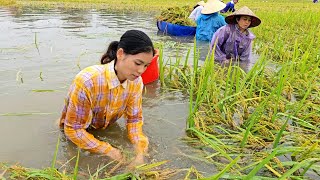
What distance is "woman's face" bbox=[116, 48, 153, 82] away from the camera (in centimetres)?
183

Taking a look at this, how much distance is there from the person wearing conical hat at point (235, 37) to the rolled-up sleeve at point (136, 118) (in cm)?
236

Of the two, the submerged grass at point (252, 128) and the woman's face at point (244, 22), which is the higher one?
the woman's face at point (244, 22)

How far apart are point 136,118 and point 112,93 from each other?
31 cm

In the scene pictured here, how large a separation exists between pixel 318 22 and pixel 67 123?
6.79 m

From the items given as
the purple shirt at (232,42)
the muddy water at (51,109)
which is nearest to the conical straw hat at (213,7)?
the muddy water at (51,109)

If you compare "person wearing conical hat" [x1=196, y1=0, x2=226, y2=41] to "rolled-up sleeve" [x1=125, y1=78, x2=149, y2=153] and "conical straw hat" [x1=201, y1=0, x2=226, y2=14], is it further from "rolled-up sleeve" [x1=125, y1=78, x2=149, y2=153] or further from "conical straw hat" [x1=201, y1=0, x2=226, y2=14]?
"rolled-up sleeve" [x1=125, y1=78, x2=149, y2=153]

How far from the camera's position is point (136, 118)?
7.62 ft

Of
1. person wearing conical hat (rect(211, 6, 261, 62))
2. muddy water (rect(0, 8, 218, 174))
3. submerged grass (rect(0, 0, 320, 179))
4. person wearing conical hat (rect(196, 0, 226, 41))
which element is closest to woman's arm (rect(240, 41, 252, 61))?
person wearing conical hat (rect(211, 6, 261, 62))

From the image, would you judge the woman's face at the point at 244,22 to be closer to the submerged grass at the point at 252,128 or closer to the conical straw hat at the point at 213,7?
the submerged grass at the point at 252,128

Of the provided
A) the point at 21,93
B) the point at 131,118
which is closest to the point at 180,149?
the point at 131,118

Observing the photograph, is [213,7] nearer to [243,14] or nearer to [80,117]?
[243,14]

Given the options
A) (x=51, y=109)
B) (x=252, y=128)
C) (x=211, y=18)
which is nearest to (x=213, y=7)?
(x=211, y=18)

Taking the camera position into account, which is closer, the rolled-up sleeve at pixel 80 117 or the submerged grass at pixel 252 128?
the submerged grass at pixel 252 128

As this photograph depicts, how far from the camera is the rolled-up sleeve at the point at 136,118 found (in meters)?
2.24
